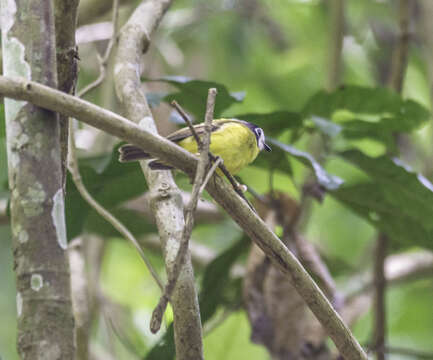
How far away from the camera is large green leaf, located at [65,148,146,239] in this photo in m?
2.89

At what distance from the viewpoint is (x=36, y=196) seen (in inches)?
55.6

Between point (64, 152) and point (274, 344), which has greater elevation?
point (64, 152)

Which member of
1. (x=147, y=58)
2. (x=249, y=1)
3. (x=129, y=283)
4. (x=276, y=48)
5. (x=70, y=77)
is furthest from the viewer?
(x=276, y=48)

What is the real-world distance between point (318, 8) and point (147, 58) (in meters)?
1.78

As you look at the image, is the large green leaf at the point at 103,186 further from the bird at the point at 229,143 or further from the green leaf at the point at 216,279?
the green leaf at the point at 216,279

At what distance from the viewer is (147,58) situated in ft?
17.1

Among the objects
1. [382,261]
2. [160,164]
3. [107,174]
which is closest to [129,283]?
[382,261]

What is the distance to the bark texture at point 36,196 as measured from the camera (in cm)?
134

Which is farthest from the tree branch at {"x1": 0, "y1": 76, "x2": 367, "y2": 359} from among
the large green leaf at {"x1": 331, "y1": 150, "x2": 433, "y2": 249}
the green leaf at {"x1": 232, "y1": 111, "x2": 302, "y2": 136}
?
the large green leaf at {"x1": 331, "y1": 150, "x2": 433, "y2": 249}

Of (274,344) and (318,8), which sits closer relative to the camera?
(274,344)

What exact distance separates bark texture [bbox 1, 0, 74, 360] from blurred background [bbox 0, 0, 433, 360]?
1362 mm

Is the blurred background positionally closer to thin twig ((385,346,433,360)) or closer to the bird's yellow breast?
thin twig ((385,346,433,360))

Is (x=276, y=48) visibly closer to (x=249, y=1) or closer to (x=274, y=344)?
(x=249, y=1)

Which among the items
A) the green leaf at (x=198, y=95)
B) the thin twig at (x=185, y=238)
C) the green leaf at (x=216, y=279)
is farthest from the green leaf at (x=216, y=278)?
the thin twig at (x=185, y=238)
